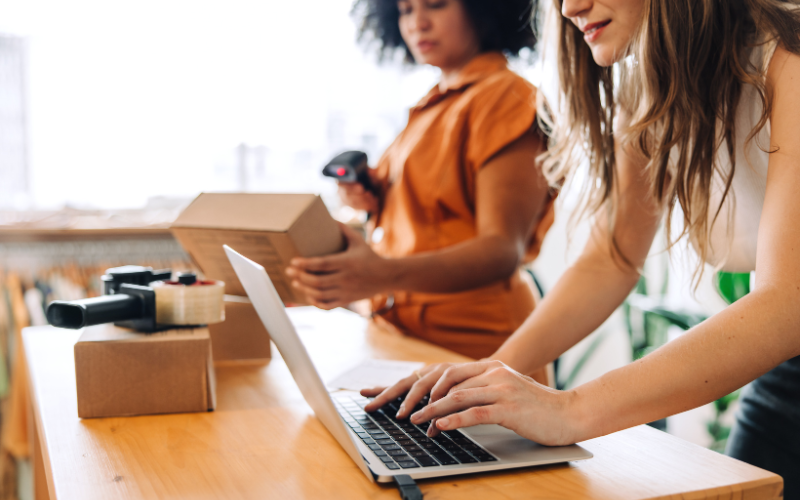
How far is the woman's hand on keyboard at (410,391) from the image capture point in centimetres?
71

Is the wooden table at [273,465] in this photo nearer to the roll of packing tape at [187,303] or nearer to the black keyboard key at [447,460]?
the black keyboard key at [447,460]

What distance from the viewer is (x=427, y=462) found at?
1.96 feet

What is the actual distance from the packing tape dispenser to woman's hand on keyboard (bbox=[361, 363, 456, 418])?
0.25m

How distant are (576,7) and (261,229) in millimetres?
527

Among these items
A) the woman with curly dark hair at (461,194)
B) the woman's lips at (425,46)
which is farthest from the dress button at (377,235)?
the woman's lips at (425,46)

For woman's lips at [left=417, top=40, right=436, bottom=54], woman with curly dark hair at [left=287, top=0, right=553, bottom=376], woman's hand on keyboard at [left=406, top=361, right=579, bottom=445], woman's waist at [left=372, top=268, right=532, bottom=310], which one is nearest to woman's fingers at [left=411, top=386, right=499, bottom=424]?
woman's hand on keyboard at [left=406, top=361, right=579, bottom=445]

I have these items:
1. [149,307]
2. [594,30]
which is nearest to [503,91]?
[594,30]

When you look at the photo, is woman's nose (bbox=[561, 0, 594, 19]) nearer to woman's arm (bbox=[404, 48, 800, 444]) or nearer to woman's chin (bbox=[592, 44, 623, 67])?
woman's chin (bbox=[592, 44, 623, 67])

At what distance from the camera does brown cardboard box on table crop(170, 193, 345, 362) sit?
934 mm

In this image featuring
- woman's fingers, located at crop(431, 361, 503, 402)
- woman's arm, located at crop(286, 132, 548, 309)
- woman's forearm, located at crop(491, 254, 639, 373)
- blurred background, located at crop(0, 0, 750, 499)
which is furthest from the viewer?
blurred background, located at crop(0, 0, 750, 499)

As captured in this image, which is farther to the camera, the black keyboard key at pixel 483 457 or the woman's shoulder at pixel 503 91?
the woman's shoulder at pixel 503 91

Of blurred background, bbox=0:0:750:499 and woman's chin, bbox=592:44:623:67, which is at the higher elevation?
woman's chin, bbox=592:44:623:67

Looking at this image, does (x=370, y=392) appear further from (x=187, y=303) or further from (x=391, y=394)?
(x=187, y=303)

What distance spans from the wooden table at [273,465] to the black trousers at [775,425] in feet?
1.11
